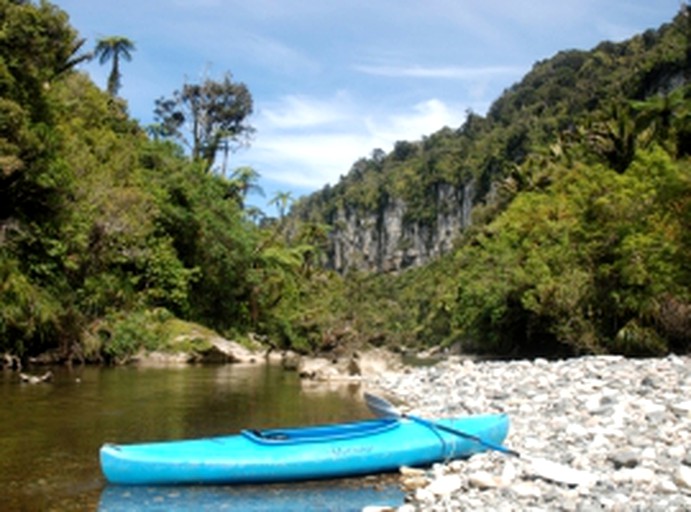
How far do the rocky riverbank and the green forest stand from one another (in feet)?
29.8

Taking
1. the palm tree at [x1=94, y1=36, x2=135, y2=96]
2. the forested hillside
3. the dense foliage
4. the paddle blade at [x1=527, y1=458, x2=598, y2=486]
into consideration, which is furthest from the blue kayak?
the palm tree at [x1=94, y1=36, x2=135, y2=96]

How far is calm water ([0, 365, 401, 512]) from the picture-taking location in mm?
5984

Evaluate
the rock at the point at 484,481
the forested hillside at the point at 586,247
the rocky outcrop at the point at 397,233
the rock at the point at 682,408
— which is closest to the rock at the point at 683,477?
the rock at the point at 484,481

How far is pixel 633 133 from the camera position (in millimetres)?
35312

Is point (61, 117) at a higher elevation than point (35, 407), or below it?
higher

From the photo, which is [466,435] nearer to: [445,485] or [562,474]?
[445,485]

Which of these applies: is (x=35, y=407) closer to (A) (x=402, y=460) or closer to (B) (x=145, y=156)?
(A) (x=402, y=460)

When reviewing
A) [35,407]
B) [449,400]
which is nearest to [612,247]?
[449,400]

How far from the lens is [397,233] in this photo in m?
116

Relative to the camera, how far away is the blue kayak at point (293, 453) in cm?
621

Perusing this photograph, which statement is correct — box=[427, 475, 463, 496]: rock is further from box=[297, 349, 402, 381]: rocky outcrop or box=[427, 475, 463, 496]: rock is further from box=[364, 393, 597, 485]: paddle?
box=[297, 349, 402, 381]: rocky outcrop

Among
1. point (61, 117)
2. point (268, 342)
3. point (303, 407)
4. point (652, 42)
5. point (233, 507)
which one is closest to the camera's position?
point (233, 507)

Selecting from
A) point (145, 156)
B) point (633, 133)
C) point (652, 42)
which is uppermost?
point (652, 42)

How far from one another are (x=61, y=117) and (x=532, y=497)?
24.3 meters
